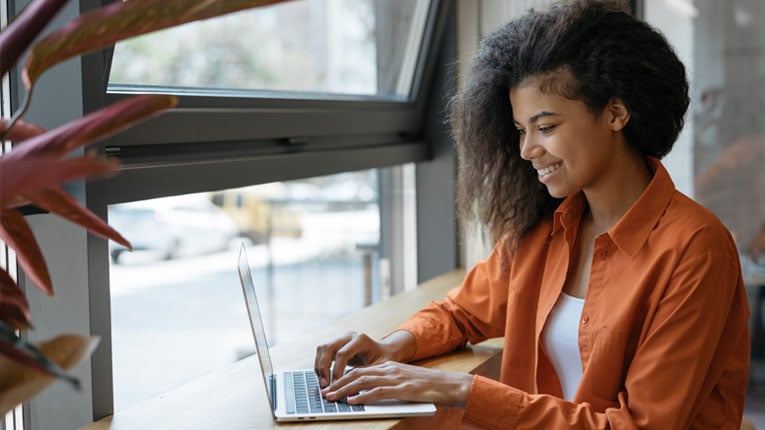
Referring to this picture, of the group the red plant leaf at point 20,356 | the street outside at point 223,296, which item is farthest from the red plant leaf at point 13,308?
the street outside at point 223,296

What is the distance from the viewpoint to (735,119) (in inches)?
146

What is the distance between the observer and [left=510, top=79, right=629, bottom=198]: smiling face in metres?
1.72

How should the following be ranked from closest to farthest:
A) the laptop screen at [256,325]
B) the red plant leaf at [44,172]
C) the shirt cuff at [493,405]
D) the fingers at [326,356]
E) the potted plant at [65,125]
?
the red plant leaf at [44,172] < the potted plant at [65,125] < the laptop screen at [256,325] < the shirt cuff at [493,405] < the fingers at [326,356]

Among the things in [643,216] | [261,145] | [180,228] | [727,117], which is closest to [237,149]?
[261,145]

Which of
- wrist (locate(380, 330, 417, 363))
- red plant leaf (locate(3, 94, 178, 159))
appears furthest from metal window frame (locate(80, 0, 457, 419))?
red plant leaf (locate(3, 94, 178, 159))

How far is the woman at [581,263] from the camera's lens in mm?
1558

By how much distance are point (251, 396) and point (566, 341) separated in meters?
0.64

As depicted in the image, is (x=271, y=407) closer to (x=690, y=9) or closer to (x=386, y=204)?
(x=386, y=204)

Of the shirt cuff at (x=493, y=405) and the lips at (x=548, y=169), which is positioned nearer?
the shirt cuff at (x=493, y=405)

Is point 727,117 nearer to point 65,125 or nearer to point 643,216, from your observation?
point 643,216

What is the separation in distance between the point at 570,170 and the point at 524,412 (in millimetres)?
478

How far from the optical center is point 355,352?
5.75 feet

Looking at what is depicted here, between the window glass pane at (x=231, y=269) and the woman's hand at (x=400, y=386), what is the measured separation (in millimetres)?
1574

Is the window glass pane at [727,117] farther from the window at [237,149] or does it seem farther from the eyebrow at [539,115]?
the eyebrow at [539,115]
